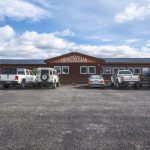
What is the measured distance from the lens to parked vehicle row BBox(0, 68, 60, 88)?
3167 cm

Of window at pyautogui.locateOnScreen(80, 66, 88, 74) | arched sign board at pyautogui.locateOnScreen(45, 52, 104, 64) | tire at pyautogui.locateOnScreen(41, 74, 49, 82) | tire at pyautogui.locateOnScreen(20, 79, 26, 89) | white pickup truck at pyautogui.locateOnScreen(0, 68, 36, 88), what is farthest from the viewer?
window at pyautogui.locateOnScreen(80, 66, 88, 74)

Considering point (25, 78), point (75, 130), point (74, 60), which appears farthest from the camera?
point (74, 60)

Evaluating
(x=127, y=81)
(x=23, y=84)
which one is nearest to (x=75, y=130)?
(x=127, y=81)

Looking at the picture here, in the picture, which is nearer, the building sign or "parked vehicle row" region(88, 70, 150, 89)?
"parked vehicle row" region(88, 70, 150, 89)

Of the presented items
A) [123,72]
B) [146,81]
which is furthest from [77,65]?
[146,81]

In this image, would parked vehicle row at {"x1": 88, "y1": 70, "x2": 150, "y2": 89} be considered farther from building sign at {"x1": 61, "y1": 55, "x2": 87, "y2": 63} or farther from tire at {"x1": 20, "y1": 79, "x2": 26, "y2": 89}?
building sign at {"x1": 61, "y1": 55, "x2": 87, "y2": 63}

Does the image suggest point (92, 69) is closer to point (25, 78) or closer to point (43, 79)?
point (43, 79)

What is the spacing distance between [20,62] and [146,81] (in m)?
22.4

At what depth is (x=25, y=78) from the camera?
3347 centimetres

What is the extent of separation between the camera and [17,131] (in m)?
9.56

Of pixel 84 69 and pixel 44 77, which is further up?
pixel 84 69

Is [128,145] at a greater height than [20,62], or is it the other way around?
[20,62]

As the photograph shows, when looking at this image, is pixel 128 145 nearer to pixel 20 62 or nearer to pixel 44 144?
pixel 44 144

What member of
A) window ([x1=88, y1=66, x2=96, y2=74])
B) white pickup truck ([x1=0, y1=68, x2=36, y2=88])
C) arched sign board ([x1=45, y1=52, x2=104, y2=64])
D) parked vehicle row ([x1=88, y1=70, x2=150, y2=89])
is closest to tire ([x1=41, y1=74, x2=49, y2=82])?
white pickup truck ([x1=0, y1=68, x2=36, y2=88])
